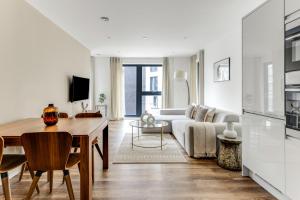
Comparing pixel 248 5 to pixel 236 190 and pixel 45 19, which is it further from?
pixel 45 19

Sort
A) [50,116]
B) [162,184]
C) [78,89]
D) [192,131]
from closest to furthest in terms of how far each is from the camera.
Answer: [50,116] < [162,184] < [192,131] < [78,89]

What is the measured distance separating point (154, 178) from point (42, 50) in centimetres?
293

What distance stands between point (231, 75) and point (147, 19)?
2.25 meters

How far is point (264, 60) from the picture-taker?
2332 mm

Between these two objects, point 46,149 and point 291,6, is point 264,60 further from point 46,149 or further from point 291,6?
point 46,149

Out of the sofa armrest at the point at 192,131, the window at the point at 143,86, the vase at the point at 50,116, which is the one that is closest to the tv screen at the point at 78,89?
the window at the point at 143,86

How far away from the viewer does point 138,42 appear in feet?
18.9

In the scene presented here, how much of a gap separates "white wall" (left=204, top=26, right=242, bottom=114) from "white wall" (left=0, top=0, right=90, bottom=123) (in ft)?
12.4

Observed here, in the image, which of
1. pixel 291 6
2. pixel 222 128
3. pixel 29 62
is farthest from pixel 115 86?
pixel 291 6

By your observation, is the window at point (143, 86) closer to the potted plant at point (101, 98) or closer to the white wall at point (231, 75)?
the potted plant at point (101, 98)

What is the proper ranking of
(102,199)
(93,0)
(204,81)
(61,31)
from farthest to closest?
(204,81) < (61,31) < (93,0) < (102,199)

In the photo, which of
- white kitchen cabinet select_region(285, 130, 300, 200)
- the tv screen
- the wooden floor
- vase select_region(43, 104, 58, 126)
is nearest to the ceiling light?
the tv screen

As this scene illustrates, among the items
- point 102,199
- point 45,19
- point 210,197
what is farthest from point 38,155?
point 45,19

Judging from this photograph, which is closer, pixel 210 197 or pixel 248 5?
pixel 210 197
